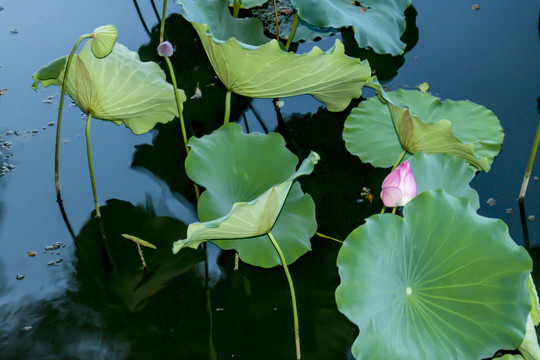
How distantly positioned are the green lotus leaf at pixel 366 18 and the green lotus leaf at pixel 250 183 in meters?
0.55

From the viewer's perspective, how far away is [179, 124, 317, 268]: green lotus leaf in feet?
5.49

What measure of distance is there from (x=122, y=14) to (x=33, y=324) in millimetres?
1704

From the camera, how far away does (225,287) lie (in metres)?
1.70

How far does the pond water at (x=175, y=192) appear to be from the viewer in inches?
62.5

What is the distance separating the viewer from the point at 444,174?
5.25 feet

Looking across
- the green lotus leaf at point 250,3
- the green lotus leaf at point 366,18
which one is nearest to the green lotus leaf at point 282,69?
the green lotus leaf at point 366,18

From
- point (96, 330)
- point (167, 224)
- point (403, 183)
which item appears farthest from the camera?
point (167, 224)

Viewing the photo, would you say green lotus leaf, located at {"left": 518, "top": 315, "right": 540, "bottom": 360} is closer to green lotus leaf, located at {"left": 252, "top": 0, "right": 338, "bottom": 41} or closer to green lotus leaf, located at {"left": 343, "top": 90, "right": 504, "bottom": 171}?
green lotus leaf, located at {"left": 343, "top": 90, "right": 504, "bottom": 171}

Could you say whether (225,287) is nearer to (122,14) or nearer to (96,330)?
(96,330)

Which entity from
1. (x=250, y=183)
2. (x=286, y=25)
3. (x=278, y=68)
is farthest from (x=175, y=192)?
(x=286, y=25)

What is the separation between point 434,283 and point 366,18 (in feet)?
3.96

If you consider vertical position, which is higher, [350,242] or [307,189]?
[350,242]

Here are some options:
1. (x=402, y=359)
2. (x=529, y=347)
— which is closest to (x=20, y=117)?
(x=402, y=359)

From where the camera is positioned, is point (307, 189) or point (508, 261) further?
point (307, 189)
